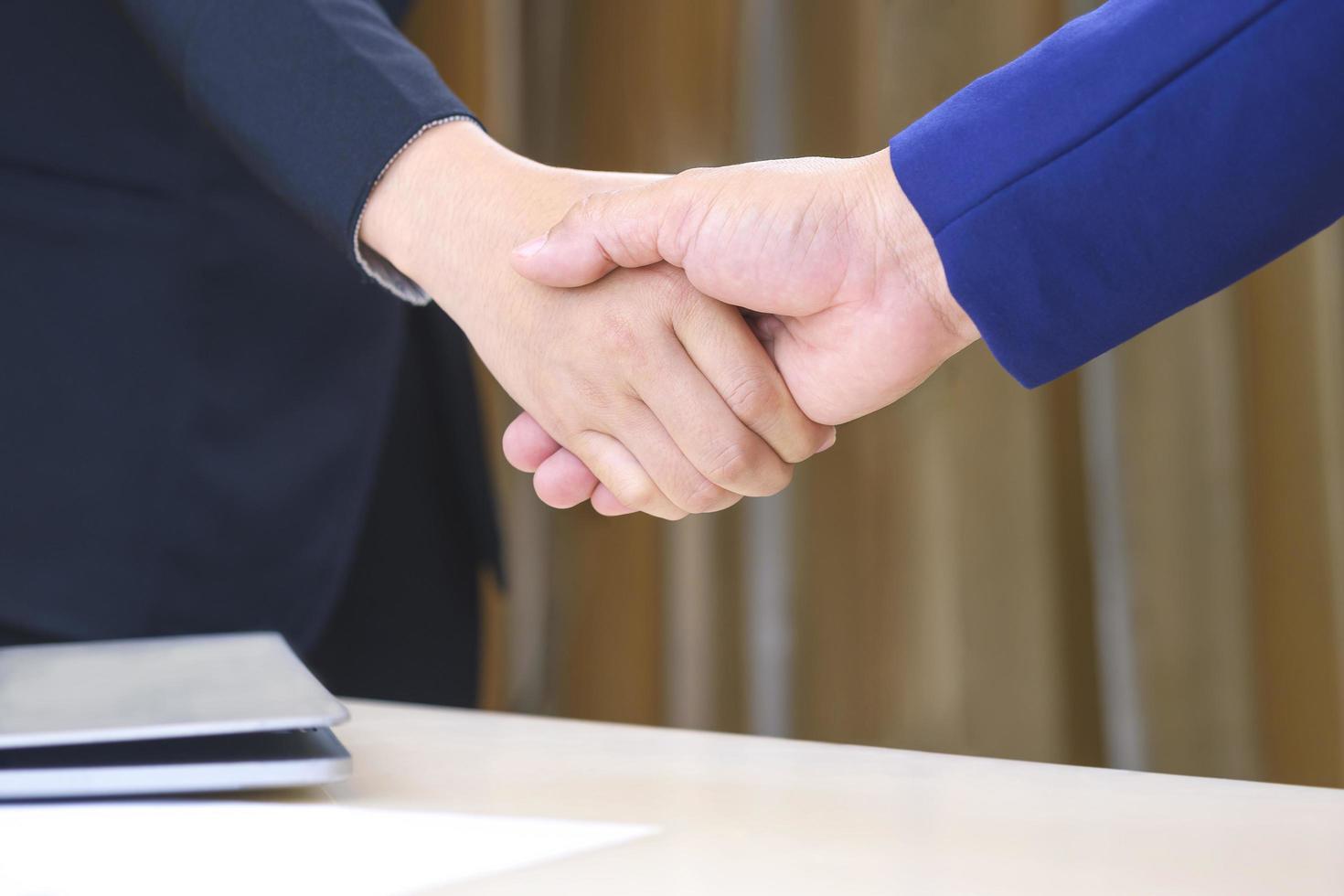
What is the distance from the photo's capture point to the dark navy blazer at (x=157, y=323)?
0.61m

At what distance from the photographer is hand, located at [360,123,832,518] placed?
53 cm

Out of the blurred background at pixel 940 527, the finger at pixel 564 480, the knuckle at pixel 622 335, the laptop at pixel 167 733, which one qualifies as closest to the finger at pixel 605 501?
the finger at pixel 564 480

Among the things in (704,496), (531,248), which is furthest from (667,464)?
(531,248)

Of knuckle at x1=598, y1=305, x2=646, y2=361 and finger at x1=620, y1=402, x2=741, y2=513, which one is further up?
knuckle at x1=598, y1=305, x2=646, y2=361

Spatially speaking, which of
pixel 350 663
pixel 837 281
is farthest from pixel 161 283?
pixel 837 281

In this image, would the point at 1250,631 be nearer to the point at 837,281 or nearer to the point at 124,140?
the point at 837,281

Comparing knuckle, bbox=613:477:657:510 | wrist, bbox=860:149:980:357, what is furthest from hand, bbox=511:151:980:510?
knuckle, bbox=613:477:657:510

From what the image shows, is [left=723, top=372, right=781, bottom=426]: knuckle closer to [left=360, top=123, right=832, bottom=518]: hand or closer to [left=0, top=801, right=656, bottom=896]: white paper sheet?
[left=360, top=123, right=832, bottom=518]: hand

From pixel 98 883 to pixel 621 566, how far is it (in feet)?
4.63

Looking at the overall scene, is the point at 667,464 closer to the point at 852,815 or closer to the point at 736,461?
the point at 736,461

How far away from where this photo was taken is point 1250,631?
1.19 metres

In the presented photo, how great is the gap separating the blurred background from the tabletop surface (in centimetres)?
88

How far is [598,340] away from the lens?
1.79 feet

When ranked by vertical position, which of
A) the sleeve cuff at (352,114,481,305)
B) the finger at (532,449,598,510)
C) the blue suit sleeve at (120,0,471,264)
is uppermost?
the blue suit sleeve at (120,0,471,264)
